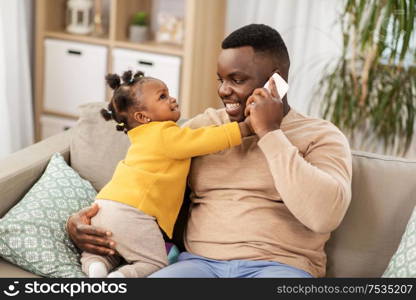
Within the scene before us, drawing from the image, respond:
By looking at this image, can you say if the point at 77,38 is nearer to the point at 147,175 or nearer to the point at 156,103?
the point at 156,103

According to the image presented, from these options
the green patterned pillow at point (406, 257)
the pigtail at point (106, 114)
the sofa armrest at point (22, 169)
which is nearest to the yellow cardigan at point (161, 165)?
the pigtail at point (106, 114)

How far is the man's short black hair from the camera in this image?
1.81 metres

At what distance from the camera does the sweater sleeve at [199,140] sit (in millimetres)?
1759

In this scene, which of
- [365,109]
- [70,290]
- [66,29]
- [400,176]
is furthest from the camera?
[66,29]

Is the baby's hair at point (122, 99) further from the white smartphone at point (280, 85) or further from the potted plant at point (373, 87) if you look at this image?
the potted plant at point (373, 87)

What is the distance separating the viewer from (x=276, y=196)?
5.88 feet

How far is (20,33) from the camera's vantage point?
3.64 meters

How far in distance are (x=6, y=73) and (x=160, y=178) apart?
2.07 metres

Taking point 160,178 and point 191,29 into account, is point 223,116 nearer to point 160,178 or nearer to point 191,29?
point 160,178

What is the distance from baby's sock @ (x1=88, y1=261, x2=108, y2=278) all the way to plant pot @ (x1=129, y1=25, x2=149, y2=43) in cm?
205

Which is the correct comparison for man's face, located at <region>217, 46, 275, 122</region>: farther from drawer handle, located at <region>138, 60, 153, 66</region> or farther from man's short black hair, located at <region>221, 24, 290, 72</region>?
drawer handle, located at <region>138, 60, 153, 66</region>

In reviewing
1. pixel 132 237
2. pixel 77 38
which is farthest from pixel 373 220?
pixel 77 38

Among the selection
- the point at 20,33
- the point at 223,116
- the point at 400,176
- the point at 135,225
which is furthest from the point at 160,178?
the point at 20,33

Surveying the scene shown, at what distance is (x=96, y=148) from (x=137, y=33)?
5.07ft
